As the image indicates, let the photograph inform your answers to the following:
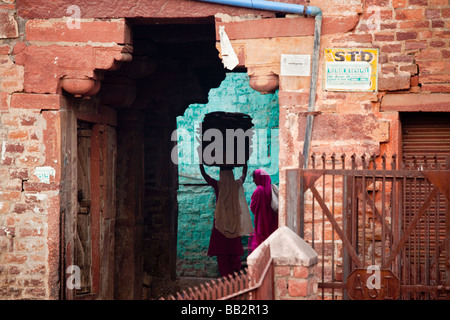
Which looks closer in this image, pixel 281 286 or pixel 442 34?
pixel 281 286

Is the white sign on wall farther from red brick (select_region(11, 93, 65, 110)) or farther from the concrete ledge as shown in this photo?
red brick (select_region(11, 93, 65, 110))

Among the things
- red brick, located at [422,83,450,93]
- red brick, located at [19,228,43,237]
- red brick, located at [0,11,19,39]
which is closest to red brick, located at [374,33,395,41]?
red brick, located at [422,83,450,93]

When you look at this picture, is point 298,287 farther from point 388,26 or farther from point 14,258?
point 14,258

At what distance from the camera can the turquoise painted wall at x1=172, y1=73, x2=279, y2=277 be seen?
514 inches

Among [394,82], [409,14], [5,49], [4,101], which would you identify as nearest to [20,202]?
[4,101]

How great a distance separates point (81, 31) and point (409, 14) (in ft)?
9.98

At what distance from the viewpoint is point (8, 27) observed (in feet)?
21.4

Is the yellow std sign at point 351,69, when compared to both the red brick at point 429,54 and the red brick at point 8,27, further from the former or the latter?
the red brick at point 8,27

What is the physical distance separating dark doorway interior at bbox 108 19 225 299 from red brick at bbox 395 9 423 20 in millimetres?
3220

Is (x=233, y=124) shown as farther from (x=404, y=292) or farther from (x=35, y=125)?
(x=404, y=292)

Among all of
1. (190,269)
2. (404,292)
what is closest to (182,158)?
(190,269)

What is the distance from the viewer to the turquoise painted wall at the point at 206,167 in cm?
1305

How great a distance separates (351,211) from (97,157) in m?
3.83

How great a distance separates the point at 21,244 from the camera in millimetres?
6480
